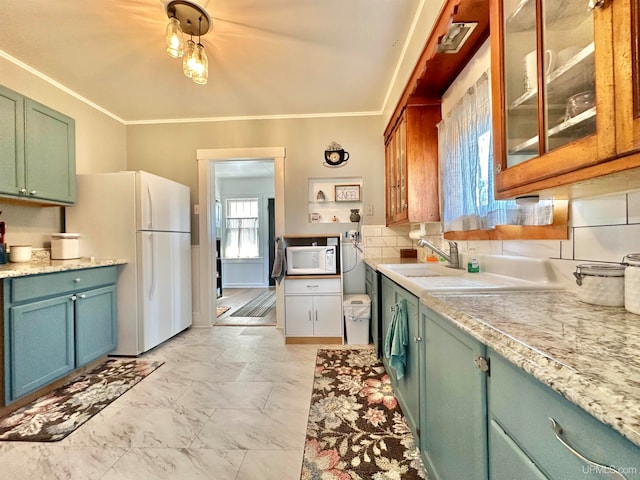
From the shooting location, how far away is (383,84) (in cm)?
284

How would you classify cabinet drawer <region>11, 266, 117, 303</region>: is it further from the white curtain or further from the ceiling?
the white curtain

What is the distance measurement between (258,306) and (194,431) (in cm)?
303

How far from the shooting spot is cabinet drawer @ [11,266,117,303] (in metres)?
1.81

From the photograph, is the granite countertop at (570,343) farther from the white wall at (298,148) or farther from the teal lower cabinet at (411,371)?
the white wall at (298,148)

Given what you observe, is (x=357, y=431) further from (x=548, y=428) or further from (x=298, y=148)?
(x=298, y=148)

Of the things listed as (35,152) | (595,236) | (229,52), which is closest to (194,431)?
(595,236)

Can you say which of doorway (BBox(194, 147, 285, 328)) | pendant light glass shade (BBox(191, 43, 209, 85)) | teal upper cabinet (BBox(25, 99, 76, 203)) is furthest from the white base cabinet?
teal upper cabinet (BBox(25, 99, 76, 203))

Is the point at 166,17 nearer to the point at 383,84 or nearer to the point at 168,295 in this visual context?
the point at 383,84

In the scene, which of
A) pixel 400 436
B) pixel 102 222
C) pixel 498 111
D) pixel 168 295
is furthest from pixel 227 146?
pixel 400 436

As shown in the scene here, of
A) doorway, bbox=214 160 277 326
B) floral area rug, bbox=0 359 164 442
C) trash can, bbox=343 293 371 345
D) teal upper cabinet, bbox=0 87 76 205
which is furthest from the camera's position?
doorway, bbox=214 160 277 326

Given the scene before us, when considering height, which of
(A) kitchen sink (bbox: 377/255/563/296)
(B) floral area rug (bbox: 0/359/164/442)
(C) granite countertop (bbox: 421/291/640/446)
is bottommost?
(B) floral area rug (bbox: 0/359/164/442)

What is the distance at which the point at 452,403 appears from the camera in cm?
96

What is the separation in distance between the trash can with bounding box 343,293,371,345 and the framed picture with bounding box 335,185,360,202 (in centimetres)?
125

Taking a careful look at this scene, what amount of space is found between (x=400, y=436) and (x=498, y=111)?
5.42 ft
